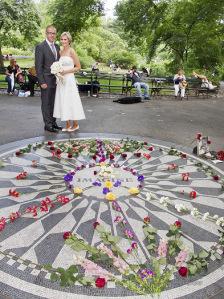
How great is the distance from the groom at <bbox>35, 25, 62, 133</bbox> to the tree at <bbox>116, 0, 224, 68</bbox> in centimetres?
1302

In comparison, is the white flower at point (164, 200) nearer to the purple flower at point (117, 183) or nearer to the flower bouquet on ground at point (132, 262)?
the flower bouquet on ground at point (132, 262)

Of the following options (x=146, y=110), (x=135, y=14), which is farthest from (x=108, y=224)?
(x=135, y=14)

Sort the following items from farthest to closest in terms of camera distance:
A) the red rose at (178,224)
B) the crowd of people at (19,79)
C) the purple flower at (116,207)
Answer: the crowd of people at (19,79)
the purple flower at (116,207)
the red rose at (178,224)

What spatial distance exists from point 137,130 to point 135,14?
15.1 metres

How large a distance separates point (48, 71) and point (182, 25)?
537 inches

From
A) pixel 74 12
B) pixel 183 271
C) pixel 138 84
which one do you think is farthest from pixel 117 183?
pixel 74 12

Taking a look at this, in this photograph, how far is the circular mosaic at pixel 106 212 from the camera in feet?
10.5

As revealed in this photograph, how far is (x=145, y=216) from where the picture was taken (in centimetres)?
425

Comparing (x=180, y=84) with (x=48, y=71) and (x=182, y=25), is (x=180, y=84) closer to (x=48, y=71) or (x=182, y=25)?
(x=182, y=25)

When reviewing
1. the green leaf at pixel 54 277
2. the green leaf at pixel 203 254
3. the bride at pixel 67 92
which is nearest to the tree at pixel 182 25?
the bride at pixel 67 92

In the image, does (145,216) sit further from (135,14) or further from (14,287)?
(135,14)

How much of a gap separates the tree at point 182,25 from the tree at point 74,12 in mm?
1593

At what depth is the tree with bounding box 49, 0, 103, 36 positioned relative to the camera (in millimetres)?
20844

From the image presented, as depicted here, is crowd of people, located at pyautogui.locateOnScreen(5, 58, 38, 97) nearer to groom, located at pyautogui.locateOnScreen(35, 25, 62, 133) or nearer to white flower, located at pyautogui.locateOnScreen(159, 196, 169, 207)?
groom, located at pyautogui.locateOnScreen(35, 25, 62, 133)
